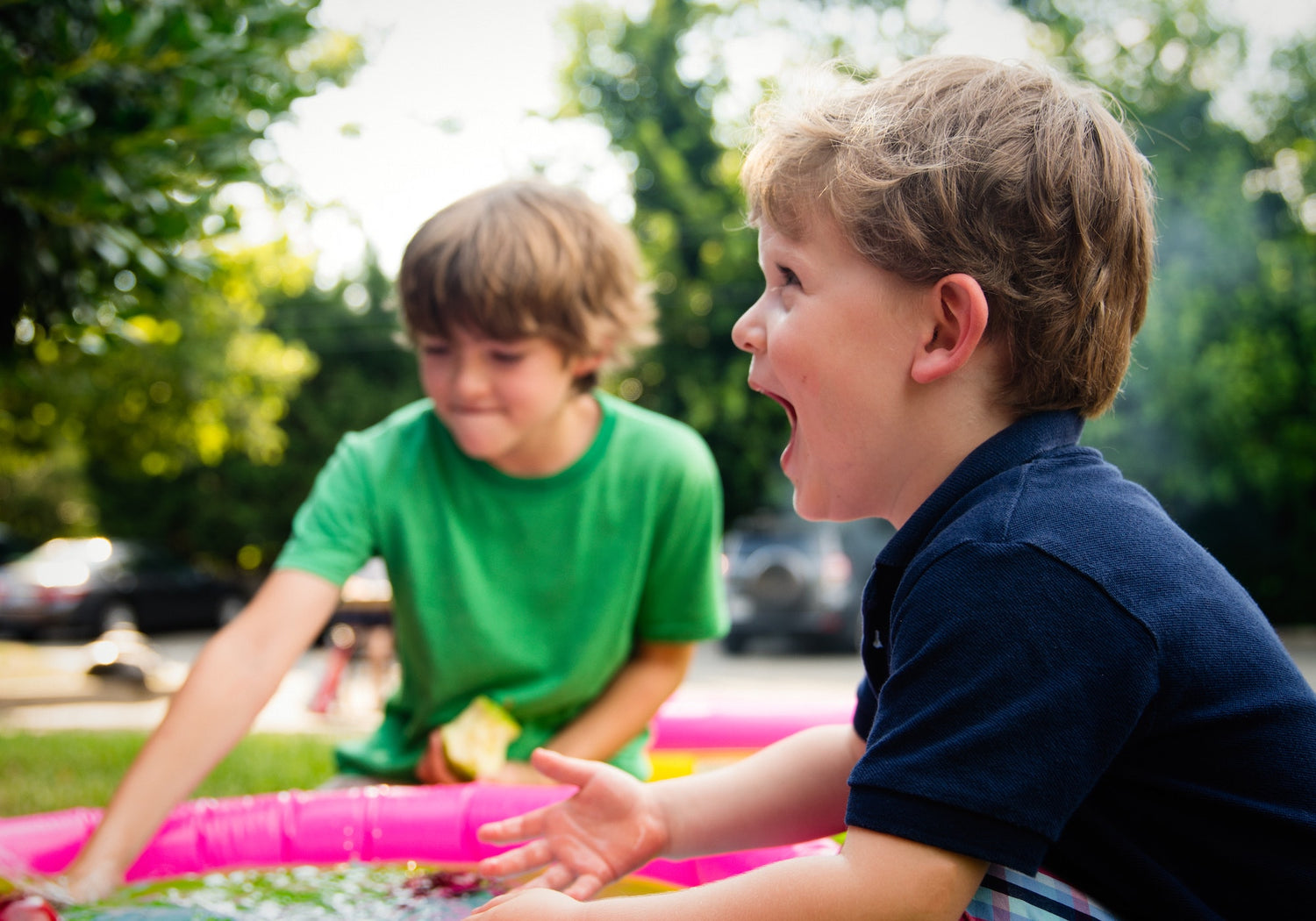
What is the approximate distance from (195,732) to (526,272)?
1.07m

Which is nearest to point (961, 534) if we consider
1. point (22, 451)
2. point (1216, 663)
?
point (1216, 663)

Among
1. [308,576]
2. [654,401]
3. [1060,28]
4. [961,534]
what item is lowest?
[654,401]

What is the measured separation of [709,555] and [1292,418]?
14.0 m

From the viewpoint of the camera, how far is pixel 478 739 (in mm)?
2270

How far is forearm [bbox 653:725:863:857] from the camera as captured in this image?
1475 mm

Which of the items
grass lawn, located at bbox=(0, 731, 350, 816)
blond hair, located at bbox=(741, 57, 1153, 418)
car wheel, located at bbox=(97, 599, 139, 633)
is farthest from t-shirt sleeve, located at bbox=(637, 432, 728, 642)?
car wheel, located at bbox=(97, 599, 139, 633)

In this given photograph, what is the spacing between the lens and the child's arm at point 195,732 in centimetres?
176

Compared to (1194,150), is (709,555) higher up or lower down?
lower down

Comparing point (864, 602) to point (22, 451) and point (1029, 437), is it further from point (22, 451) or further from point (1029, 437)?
point (22, 451)

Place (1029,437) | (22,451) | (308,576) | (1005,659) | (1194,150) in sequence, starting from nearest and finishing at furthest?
(1005,659), (1029,437), (308,576), (22,451), (1194,150)

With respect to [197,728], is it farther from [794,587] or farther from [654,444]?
[794,587]

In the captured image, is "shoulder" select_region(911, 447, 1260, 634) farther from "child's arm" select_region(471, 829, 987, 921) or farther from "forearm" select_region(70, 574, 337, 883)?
"forearm" select_region(70, 574, 337, 883)

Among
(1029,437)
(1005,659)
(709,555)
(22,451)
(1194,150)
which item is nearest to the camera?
(1005,659)

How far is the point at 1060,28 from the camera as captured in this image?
16.6 m
